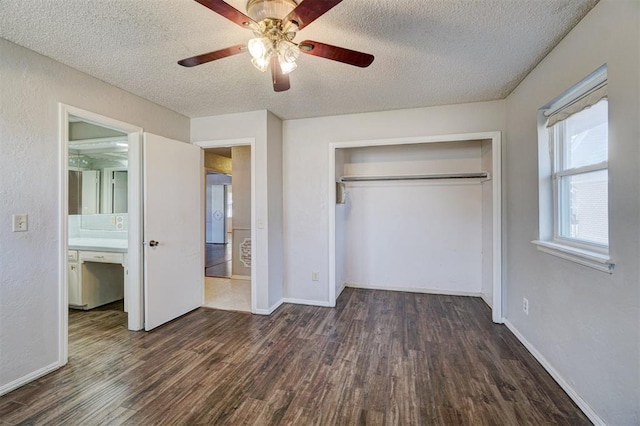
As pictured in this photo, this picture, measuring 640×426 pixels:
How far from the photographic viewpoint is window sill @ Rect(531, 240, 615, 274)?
154 centimetres

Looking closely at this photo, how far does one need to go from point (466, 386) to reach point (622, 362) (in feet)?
2.86

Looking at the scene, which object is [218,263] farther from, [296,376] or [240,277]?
[296,376]

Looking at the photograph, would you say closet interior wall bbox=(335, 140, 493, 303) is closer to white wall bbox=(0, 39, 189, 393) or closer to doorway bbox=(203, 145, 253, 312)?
doorway bbox=(203, 145, 253, 312)

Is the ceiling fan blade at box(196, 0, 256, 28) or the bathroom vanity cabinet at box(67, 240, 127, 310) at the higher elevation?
the ceiling fan blade at box(196, 0, 256, 28)

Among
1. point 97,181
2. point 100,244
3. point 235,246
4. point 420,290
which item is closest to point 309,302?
point 420,290

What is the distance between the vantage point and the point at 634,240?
138 cm

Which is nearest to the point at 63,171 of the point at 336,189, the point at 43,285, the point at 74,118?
the point at 74,118

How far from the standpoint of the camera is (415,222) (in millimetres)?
4137

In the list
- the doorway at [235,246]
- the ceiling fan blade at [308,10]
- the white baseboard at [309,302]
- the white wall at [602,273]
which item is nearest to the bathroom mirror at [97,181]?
the doorway at [235,246]

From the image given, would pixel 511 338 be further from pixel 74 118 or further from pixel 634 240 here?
pixel 74 118

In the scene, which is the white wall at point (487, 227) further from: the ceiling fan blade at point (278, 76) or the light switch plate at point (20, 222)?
the light switch plate at point (20, 222)

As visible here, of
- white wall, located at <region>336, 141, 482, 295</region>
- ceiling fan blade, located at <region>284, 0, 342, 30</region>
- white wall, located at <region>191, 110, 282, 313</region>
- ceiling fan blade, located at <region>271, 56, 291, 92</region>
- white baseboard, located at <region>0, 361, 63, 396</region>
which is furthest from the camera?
white wall, located at <region>336, 141, 482, 295</region>

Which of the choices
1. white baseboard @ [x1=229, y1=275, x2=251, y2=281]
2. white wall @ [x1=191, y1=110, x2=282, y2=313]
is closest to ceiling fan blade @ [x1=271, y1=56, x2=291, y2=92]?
white wall @ [x1=191, y1=110, x2=282, y2=313]

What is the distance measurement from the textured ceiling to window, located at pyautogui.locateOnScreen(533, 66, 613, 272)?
462mm
